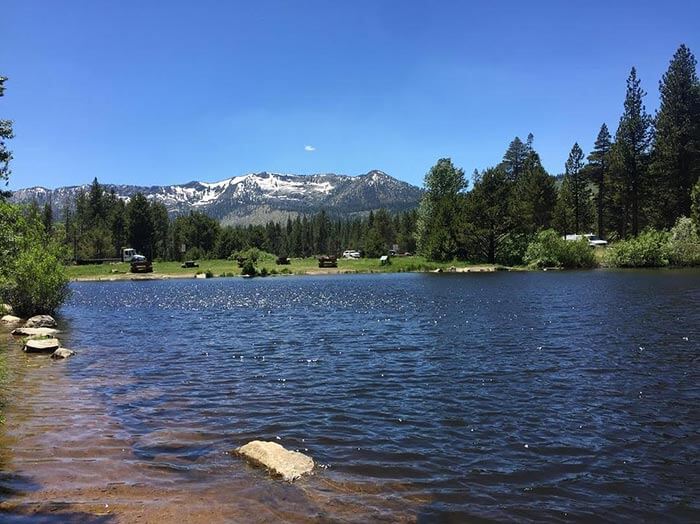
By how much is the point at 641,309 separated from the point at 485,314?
9970 mm

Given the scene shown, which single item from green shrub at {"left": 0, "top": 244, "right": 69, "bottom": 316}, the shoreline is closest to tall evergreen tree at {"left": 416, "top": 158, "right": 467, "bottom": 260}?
the shoreline

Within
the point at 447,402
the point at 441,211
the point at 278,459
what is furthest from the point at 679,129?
the point at 278,459

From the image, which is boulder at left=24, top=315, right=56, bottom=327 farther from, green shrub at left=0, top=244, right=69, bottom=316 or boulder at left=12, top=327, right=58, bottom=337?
boulder at left=12, top=327, right=58, bottom=337

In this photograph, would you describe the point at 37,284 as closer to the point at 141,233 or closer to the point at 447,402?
the point at 447,402

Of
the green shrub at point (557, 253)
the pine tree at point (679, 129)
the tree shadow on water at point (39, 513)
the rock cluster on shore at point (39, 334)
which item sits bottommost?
the tree shadow on water at point (39, 513)

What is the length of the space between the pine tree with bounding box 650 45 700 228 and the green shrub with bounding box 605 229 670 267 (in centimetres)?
1713

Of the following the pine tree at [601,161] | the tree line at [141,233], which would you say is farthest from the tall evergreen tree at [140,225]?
the pine tree at [601,161]

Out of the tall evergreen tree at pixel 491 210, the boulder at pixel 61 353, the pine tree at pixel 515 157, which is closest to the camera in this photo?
Result: the boulder at pixel 61 353

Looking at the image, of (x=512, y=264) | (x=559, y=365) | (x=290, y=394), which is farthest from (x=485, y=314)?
(x=512, y=264)

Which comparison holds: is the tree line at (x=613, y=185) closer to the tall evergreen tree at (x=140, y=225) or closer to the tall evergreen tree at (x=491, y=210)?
the tall evergreen tree at (x=491, y=210)

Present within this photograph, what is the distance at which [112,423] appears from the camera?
45.2 feet

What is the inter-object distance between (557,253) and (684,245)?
1889 centimetres

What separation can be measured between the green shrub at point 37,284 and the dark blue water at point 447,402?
582 cm

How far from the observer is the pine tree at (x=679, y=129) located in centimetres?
9481
